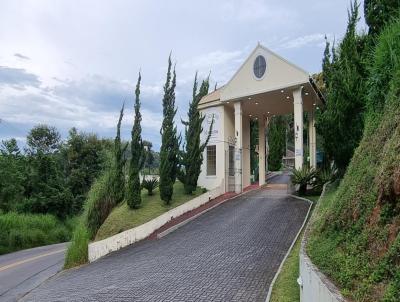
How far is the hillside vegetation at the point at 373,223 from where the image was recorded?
4.15 meters

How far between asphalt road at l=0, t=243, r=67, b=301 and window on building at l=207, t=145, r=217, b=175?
32.1 ft

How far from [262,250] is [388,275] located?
773cm

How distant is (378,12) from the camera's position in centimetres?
1218

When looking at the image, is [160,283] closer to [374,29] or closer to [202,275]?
[202,275]

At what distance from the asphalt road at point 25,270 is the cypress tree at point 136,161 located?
4.27 meters

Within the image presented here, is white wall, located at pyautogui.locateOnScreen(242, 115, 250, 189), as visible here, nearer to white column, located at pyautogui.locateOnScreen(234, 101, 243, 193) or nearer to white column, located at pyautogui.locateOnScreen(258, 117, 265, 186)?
white column, located at pyautogui.locateOnScreen(258, 117, 265, 186)

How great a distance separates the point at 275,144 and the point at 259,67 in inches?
857

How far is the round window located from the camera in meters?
22.9

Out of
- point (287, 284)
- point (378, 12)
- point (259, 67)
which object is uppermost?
point (259, 67)

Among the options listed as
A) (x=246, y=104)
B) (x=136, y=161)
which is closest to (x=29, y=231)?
(x=136, y=161)

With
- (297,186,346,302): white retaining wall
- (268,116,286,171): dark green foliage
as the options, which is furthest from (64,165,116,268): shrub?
(268,116,286,171): dark green foliage

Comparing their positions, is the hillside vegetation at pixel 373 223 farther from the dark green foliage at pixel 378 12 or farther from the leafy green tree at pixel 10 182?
the leafy green tree at pixel 10 182

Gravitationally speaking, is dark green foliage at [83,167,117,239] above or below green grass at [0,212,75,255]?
above

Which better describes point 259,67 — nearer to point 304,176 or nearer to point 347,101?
point 304,176
